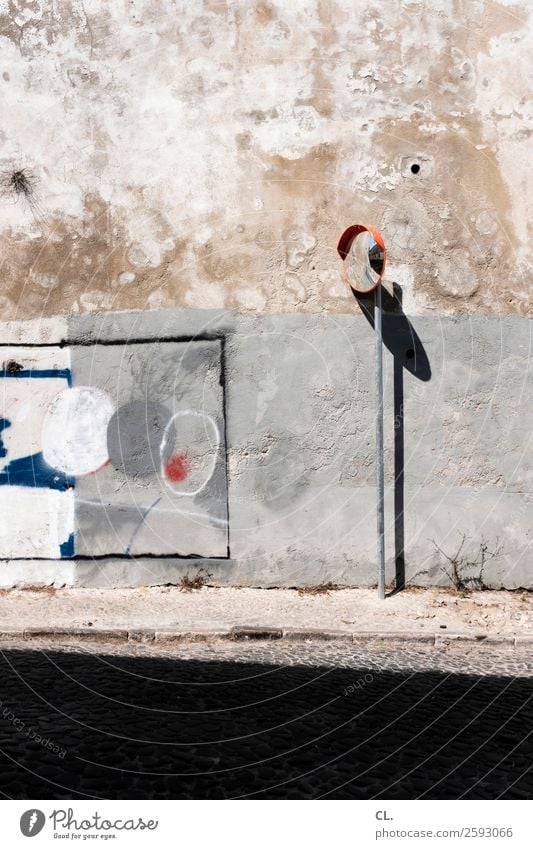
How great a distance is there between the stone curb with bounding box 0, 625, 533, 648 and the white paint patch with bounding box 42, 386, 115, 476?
1.65 m

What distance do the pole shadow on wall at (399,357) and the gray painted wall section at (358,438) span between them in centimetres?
1

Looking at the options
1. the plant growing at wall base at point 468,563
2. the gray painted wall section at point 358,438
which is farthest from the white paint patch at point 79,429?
the plant growing at wall base at point 468,563

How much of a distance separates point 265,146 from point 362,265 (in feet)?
4.40

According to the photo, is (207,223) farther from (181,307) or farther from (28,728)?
(28,728)

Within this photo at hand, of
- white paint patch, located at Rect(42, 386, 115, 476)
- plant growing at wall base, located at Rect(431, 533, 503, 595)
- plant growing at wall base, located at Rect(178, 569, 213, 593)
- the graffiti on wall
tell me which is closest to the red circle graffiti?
the graffiti on wall

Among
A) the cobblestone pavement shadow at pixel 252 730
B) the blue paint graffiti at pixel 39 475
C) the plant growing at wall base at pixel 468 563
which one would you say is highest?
the blue paint graffiti at pixel 39 475

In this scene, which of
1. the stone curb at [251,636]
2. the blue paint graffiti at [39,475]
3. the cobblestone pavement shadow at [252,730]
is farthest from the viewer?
the blue paint graffiti at [39,475]

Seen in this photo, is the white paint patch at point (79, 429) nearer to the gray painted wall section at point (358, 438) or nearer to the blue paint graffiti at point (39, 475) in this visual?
the blue paint graffiti at point (39, 475)

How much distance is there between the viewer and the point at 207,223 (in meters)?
8.22

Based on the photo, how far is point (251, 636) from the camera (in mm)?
7215

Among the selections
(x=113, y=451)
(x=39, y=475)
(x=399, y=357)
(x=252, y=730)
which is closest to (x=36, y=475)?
Result: (x=39, y=475)

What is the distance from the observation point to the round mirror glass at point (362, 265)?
7996mm

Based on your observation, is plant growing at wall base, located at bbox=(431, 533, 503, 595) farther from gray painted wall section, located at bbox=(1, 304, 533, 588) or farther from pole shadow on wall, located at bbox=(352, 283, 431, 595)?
pole shadow on wall, located at bbox=(352, 283, 431, 595)

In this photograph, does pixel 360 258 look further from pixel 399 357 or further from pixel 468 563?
pixel 468 563
